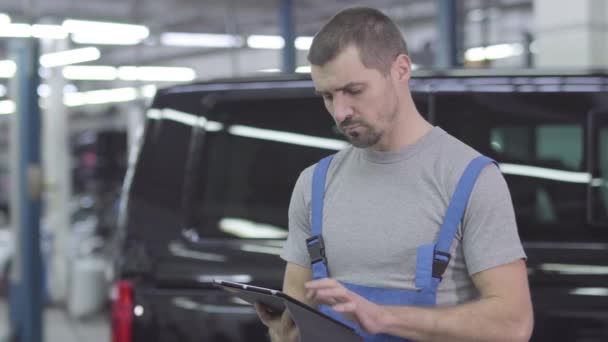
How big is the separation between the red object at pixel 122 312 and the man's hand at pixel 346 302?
1.64m

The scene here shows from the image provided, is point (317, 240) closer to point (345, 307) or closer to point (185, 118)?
point (345, 307)

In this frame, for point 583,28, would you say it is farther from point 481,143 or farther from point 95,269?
point 95,269

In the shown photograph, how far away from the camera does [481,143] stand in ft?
9.46

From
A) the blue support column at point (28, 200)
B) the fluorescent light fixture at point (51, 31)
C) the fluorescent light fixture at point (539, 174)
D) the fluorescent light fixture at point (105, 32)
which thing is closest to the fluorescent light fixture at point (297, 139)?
the fluorescent light fixture at point (539, 174)

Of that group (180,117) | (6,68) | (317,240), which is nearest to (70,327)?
(180,117)

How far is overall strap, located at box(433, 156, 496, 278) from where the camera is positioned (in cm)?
159

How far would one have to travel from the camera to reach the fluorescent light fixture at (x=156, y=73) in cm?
1675

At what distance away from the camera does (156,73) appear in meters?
17.2

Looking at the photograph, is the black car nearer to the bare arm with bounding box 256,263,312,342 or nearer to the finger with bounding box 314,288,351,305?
the bare arm with bounding box 256,263,312,342

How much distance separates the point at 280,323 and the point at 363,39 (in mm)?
594

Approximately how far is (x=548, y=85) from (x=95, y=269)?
7.25 meters

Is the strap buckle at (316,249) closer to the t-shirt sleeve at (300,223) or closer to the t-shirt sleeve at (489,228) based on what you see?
the t-shirt sleeve at (300,223)

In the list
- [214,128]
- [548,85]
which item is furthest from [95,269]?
[548,85]

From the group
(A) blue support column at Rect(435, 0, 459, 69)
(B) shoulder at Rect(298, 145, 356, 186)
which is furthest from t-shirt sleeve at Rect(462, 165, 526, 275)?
(A) blue support column at Rect(435, 0, 459, 69)
